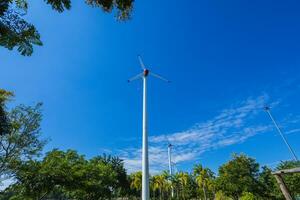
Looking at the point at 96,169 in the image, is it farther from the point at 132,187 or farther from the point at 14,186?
the point at 132,187

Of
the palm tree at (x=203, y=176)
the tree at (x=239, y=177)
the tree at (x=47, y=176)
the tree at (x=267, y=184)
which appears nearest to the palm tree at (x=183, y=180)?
the palm tree at (x=203, y=176)

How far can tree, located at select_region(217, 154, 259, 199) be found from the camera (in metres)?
45.0

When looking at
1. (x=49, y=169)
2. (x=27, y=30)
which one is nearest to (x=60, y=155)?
(x=49, y=169)

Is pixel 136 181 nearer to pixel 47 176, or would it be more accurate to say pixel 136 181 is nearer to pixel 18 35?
pixel 47 176

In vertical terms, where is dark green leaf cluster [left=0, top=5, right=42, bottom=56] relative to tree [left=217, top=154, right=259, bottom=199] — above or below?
below

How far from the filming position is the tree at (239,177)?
45.0 meters

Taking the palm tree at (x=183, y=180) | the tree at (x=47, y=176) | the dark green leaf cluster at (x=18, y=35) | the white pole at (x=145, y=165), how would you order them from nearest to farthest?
the dark green leaf cluster at (x=18, y=35)
the white pole at (x=145, y=165)
the tree at (x=47, y=176)
the palm tree at (x=183, y=180)

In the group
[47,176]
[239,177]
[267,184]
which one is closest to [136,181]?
[239,177]

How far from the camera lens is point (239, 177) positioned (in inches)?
1825

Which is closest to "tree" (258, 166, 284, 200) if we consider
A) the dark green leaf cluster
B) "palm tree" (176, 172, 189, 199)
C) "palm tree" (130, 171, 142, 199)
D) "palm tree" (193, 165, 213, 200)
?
"palm tree" (193, 165, 213, 200)

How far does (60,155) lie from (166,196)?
6392 cm

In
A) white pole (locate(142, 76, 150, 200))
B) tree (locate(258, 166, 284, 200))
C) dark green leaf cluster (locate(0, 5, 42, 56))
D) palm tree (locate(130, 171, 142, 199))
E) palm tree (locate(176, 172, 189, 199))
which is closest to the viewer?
dark green leaf cluster (locate(0, 5, 42, 56))

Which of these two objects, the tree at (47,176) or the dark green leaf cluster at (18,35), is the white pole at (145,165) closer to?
the tree at (47,176)

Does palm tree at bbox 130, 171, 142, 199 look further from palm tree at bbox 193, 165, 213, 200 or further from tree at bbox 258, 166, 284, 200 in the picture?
tree at bbox 258, 166, 284, 200
